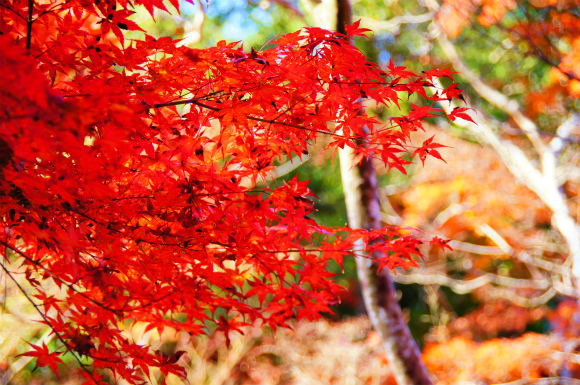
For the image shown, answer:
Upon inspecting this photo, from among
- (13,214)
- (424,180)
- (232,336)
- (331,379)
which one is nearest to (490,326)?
(424,180)

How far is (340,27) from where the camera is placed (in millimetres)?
2457

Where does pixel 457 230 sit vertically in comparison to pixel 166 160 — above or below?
below

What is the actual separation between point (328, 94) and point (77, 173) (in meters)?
0.91

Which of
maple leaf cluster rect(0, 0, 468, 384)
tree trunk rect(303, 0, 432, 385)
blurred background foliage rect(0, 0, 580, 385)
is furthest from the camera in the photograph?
blurred background foliage rect(0, 0, 580, 385)

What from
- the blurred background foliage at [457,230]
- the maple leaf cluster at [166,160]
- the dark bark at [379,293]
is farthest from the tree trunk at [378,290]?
the blurred background foliage at [457,230]

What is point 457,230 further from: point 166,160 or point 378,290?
point 166,160

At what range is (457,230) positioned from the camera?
325 inches

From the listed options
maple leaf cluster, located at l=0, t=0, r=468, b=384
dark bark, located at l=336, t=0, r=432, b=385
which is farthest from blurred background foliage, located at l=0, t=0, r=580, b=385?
maple leaf cluster, located at l=0, t=0, r=468, b=384

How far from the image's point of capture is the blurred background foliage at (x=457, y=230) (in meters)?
5.31

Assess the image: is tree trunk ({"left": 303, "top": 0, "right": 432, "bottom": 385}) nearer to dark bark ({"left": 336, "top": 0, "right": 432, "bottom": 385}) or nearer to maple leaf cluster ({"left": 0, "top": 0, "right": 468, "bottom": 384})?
dark bark ({"left": 336, "top": 0, "right": 432, "bottom": 385})

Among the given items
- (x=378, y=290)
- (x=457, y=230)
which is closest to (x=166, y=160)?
(x=378, y=290)

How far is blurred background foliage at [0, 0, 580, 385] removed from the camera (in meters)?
5.31

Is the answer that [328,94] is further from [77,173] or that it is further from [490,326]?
[490,326]

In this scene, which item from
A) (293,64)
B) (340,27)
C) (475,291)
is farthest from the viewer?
(475,291)
